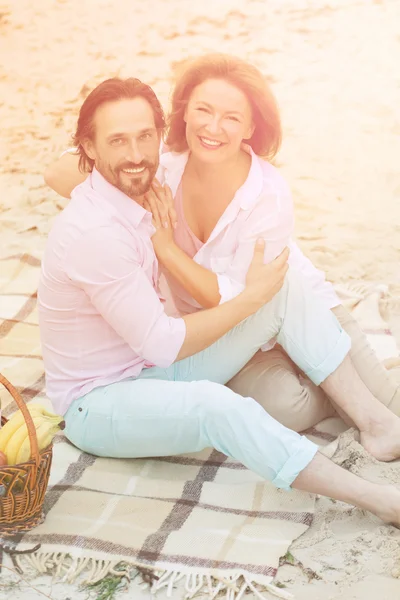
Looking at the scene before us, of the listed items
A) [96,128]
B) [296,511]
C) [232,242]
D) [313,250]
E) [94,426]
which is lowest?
[313,250]

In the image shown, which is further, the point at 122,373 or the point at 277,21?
the point at 277,21

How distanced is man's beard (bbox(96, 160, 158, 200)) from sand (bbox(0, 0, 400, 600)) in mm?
2165

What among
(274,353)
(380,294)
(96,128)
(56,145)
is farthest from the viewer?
(56,145)

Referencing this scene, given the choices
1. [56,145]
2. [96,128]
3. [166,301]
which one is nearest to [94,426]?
[166,301]

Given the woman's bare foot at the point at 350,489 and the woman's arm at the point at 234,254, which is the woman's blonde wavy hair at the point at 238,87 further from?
the woman's bare foot at the point at 350,489

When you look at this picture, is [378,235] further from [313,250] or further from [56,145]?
[56,145]

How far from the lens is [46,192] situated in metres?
5.36

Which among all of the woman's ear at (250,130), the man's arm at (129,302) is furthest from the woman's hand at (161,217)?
the woman's ear at (250,130)

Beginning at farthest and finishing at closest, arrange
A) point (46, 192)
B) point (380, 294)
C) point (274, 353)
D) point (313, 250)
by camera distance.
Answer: point (46, 192)
point (313, 250)
point (380, 294)
point (274, 353)

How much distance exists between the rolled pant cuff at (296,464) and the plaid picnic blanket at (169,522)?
0.14 metres

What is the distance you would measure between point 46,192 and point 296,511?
11.2 ft

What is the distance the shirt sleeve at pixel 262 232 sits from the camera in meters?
2.71

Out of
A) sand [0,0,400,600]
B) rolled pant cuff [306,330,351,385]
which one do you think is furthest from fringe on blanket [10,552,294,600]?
sand [0,0,400,600]

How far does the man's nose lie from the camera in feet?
7.79
